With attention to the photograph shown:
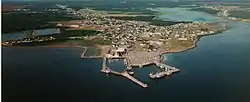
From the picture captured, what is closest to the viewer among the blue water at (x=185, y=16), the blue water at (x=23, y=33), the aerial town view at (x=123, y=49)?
the aerial town view at (x=123, y=49)

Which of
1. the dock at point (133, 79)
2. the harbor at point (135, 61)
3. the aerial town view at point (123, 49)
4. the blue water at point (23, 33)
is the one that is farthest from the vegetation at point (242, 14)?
the blue water at point (23, 33)

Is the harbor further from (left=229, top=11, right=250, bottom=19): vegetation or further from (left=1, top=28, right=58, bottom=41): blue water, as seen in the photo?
(left=229, top=11, right=250, bottom=19): vegetation

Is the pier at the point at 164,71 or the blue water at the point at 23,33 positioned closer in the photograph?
the blue water at the point at 23,33

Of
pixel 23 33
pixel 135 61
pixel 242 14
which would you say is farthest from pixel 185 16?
pixel 23 33

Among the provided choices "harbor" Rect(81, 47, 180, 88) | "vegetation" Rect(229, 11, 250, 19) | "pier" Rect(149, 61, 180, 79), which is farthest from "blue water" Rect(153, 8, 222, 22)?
"pier" Rect(149, 61, 180, 79)

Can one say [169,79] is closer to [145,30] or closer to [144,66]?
[144,66]

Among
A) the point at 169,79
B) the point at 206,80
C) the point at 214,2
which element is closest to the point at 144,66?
the point at 169,79

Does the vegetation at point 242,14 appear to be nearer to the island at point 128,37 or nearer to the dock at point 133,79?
the island at point 128,37
